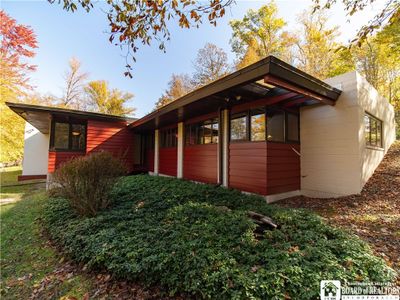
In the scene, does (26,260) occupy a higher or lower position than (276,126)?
lower

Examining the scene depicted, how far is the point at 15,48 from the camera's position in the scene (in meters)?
8.91

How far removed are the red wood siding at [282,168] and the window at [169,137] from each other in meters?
5.29

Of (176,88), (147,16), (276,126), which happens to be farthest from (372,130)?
(176,88)

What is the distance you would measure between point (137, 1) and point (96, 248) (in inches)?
135

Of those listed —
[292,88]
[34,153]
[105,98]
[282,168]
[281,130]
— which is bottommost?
[282,168]

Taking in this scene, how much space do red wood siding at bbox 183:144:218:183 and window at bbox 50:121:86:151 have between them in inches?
217

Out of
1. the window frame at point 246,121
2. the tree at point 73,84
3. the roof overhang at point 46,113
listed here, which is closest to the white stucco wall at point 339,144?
the window frame at point 246,121

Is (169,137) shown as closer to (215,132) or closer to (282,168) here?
(215,132)

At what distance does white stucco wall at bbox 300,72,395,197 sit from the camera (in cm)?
514

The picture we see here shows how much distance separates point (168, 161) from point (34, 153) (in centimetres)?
939

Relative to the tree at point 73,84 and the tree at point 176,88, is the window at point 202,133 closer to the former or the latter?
the tree at point 176,88

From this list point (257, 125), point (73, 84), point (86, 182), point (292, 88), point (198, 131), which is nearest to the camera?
point (86, 182)

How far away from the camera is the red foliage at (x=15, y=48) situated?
8641mm

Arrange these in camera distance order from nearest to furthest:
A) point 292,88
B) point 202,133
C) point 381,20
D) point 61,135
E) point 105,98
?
1. point 381,20
2. point 292,88
3. point 202,133
4. point 61,135
5. point 105,98
